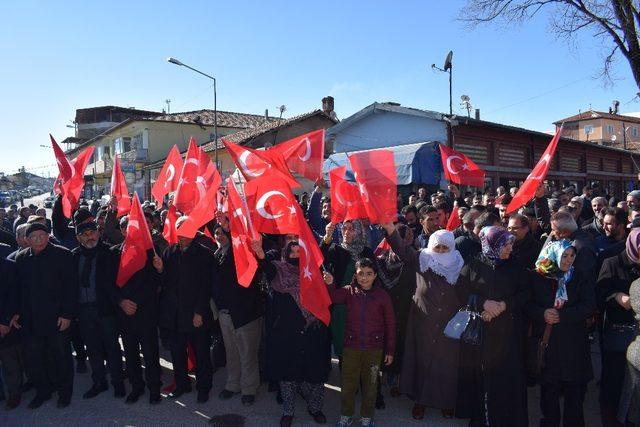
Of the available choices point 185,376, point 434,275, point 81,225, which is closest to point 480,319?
point 434,275

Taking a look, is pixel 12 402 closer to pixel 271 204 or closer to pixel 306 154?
pixel 271 204

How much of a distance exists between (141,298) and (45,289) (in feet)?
3.08

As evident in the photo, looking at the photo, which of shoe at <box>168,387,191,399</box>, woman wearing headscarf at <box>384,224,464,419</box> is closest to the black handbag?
woman wearing headscarf at <box>384,224,464,419</box>

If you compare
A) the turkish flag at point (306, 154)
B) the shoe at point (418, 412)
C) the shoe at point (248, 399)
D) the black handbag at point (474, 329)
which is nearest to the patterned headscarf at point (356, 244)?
the turkish flag at point (306, 154)

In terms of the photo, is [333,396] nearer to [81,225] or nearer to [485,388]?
[485,388]

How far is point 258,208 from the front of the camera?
448cm

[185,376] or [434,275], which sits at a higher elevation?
[434,275]

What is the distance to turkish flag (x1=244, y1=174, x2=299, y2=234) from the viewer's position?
4238 millimetres

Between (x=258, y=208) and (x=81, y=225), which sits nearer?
(x=258, y=208)

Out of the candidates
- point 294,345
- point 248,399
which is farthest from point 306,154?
point 248,399

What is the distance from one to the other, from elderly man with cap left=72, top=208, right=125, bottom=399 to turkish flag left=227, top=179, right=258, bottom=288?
156 centimetres

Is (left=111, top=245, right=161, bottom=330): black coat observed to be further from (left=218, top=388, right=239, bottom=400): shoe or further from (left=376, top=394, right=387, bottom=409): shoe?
(left=376, top=394, right=387, bottom=409): shoe

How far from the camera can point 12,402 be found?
4855mm

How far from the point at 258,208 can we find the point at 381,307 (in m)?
1.43
